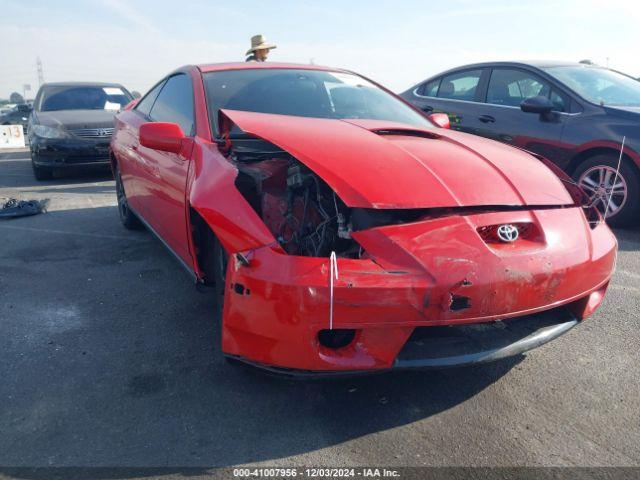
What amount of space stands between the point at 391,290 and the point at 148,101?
3.36m

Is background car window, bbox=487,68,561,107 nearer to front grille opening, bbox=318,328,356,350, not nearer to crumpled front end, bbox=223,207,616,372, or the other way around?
crumpled front end, bbox=223,207,616,372

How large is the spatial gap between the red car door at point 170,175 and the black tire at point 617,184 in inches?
143

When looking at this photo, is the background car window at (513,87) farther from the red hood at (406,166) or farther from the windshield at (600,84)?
the red hood at (406,166)

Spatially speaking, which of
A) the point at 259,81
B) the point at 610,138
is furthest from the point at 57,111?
the point at 610,138

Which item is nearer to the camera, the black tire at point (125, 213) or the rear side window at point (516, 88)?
the black tire at point (125, 213)

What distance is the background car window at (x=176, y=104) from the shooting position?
3275mm

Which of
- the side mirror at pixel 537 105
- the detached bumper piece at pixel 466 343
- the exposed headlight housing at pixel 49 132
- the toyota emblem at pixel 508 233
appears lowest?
the exposed headlight housing at pixel 49 132

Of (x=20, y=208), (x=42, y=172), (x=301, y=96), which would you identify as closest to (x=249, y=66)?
(x=301, y=96)

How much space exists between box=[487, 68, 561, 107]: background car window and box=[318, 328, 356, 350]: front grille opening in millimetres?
4449

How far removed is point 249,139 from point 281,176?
453mm

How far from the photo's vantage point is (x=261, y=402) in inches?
90.0

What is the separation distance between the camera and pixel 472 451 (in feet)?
6.45

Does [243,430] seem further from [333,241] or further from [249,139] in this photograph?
[249,139]

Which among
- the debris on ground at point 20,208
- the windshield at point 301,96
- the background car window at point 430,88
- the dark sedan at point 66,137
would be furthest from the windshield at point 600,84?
the dark sedan at point 66,137
